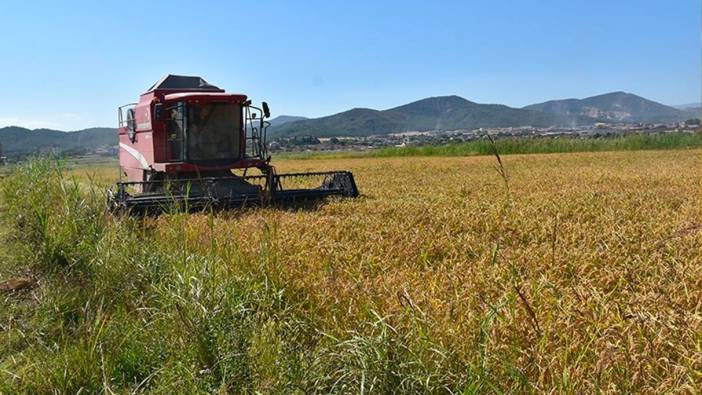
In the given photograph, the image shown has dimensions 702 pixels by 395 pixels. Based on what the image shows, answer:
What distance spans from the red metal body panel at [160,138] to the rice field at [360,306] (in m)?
2.95

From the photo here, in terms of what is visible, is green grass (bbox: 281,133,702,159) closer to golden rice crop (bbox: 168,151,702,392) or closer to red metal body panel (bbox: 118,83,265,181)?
red metal body panel (bbox: 118,83,265,181)

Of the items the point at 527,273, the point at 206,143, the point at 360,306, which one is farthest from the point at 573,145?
the point at 360,306

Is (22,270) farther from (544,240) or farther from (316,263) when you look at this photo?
(544,240)

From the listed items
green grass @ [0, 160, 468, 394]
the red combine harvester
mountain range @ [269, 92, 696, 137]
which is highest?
mountain range @ [269, 92, 696, 137]

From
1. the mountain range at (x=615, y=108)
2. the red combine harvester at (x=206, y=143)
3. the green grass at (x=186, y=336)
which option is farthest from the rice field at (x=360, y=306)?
the mountain range at (x=615, y=108)

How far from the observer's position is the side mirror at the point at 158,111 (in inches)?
368

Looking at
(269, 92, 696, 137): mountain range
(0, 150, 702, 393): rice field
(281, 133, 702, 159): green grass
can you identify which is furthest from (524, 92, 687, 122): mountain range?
(0, 150, 702, 393): rice field

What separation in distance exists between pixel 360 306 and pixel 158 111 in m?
7.53

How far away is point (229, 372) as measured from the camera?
2.41 meters

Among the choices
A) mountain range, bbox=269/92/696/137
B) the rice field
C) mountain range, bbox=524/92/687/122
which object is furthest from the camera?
mountain range, bbox=524/92/687/122

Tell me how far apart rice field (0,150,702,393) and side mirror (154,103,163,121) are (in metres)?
3.47

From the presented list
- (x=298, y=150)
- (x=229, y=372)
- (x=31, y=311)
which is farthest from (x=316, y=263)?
(x=298, y=150)

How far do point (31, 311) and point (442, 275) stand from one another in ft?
9.20

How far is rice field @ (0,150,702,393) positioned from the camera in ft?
7.02
